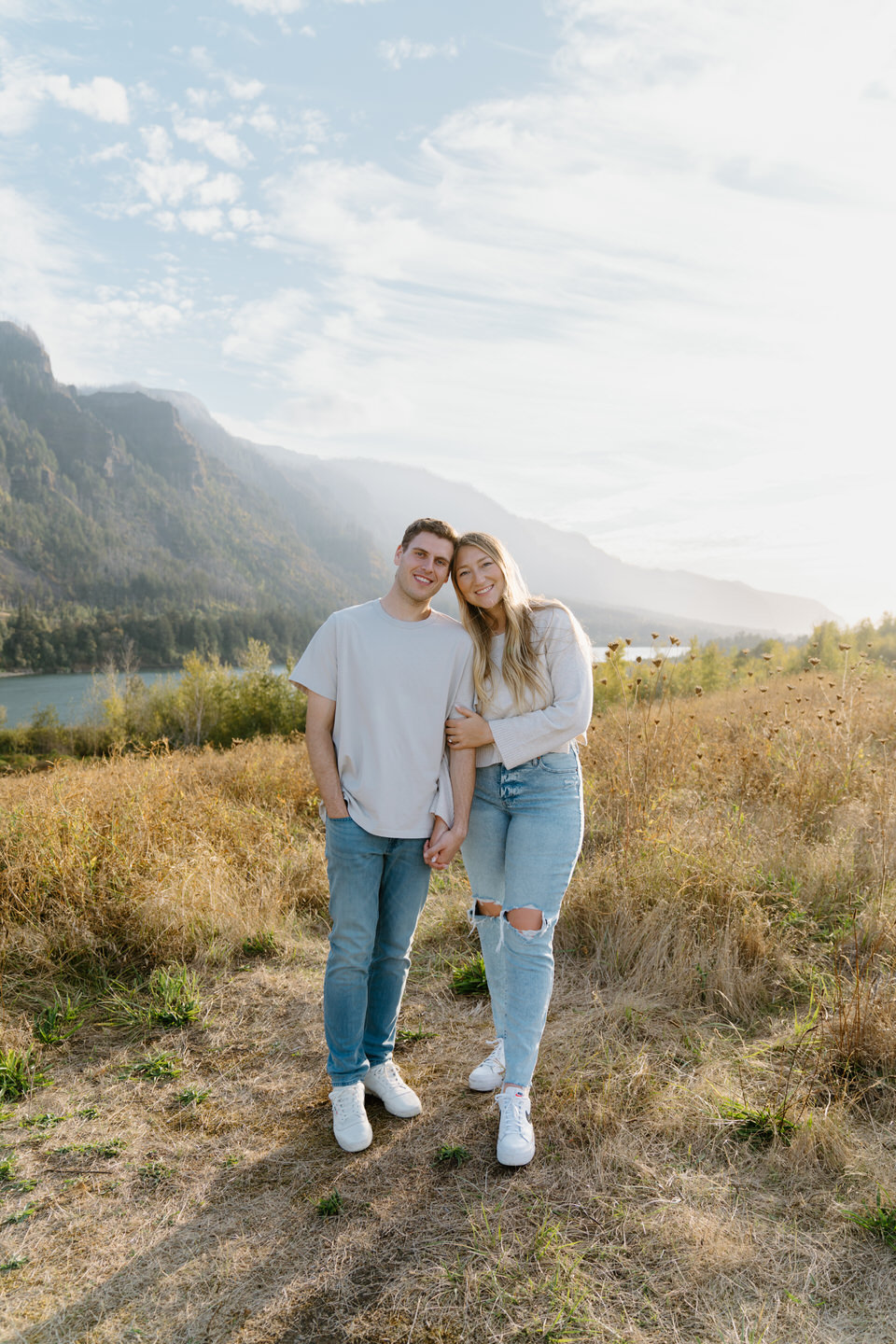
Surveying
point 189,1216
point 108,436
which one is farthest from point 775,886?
point 108,436

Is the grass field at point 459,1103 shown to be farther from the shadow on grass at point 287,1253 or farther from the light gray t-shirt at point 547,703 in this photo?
the light gray t-shirt at point 547,703

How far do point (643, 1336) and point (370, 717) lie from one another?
185cm

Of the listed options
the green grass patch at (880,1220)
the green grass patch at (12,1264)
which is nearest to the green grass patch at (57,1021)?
the green grass patch at (12,1264)

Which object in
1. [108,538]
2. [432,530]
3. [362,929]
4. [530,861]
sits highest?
[108,538]

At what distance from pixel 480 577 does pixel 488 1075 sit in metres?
2.00

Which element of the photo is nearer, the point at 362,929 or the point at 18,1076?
the point at 362,929

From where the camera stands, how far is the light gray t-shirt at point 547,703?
8.12ft

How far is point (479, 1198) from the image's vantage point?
231 centimetres

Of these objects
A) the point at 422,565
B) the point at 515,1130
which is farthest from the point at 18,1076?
the point at 422,565

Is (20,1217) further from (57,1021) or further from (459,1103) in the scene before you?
(459,1103)

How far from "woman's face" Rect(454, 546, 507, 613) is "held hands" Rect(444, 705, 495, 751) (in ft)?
1.34

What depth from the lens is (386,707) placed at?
254cm

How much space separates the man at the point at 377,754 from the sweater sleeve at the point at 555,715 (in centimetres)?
17

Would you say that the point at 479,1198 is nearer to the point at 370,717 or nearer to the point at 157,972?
the point at 370,717
